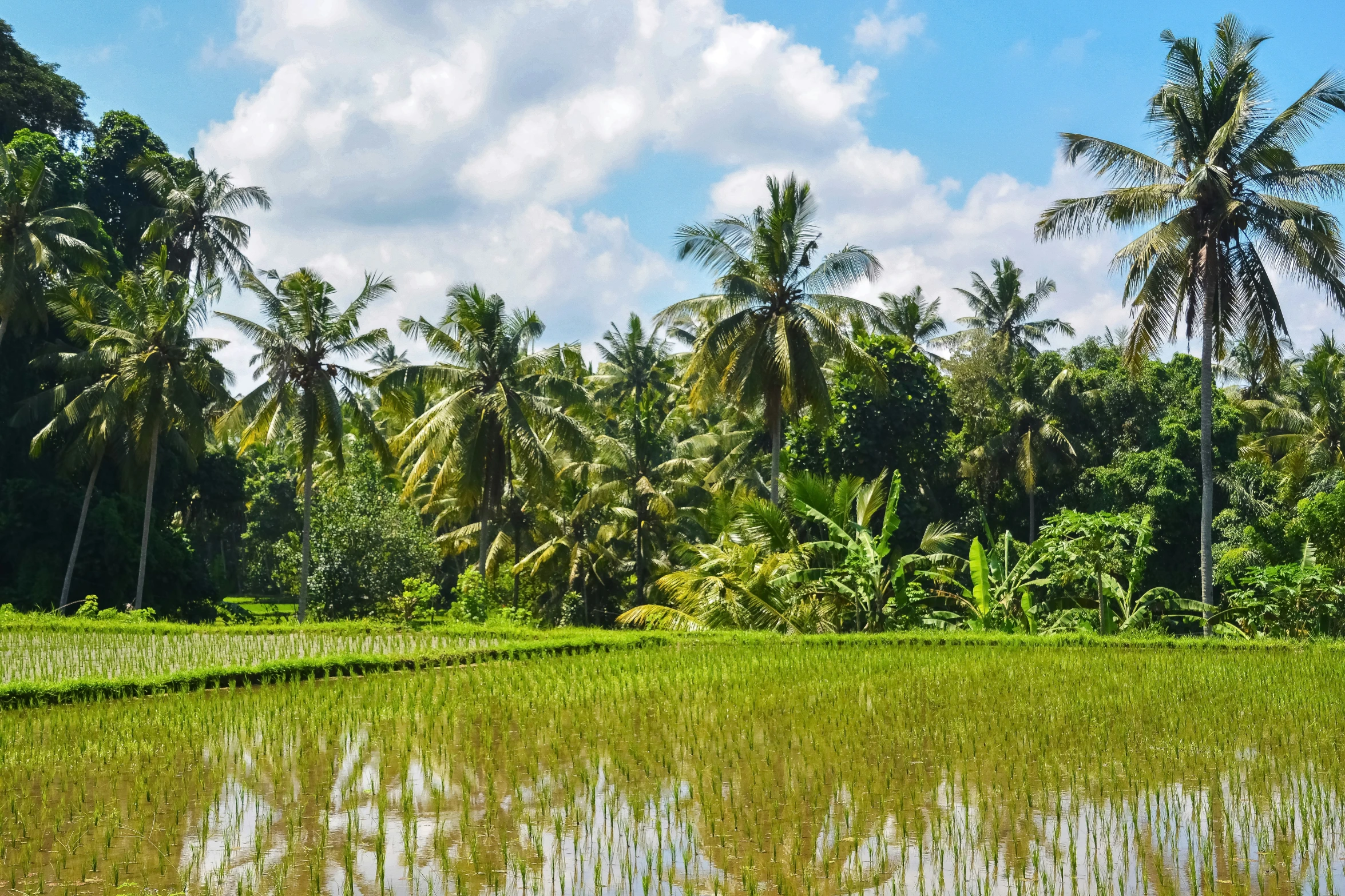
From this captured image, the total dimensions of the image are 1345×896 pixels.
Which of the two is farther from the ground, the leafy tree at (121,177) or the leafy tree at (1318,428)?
the leafy tree at (121,177)

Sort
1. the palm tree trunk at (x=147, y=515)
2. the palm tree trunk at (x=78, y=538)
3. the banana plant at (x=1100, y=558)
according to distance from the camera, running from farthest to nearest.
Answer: the palm tree trunk at (x=78, y=538) → the palm tree trunk at (x=147, y=515) → the banana plant at (x=1100, y=558)

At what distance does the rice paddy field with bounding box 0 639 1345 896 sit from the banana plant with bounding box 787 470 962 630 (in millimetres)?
5322

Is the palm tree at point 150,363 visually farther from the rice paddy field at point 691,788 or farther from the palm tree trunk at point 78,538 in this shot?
the rice paddy field at point 691,788

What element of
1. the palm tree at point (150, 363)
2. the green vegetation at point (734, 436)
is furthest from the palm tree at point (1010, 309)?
the palm tree at point (150, 363)

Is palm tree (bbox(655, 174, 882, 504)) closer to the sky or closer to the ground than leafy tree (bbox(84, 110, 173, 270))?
closer to the ground

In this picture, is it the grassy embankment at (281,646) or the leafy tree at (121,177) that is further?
the leafy tree at (121,177)

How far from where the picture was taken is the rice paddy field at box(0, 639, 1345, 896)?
4.65 meters

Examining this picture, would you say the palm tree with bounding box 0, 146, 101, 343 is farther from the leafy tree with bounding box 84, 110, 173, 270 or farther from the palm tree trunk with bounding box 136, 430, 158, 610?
the leafy tree with bounding box 84, 110, 173, 270

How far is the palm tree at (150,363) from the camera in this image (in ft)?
69.2

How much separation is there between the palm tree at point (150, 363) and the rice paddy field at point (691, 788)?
1287 centimetres

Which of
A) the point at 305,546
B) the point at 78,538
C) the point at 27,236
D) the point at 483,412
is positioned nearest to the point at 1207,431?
the point at 483,412

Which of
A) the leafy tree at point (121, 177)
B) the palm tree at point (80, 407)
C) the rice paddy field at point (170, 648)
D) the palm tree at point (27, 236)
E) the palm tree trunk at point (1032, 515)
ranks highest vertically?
the leafy tree at point (121, 177)

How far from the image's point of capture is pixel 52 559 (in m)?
23.3

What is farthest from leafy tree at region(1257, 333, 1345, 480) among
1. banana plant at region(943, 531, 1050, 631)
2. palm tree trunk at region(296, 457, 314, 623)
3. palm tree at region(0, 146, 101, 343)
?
palm tree at region(0, 146, 101, 343)
